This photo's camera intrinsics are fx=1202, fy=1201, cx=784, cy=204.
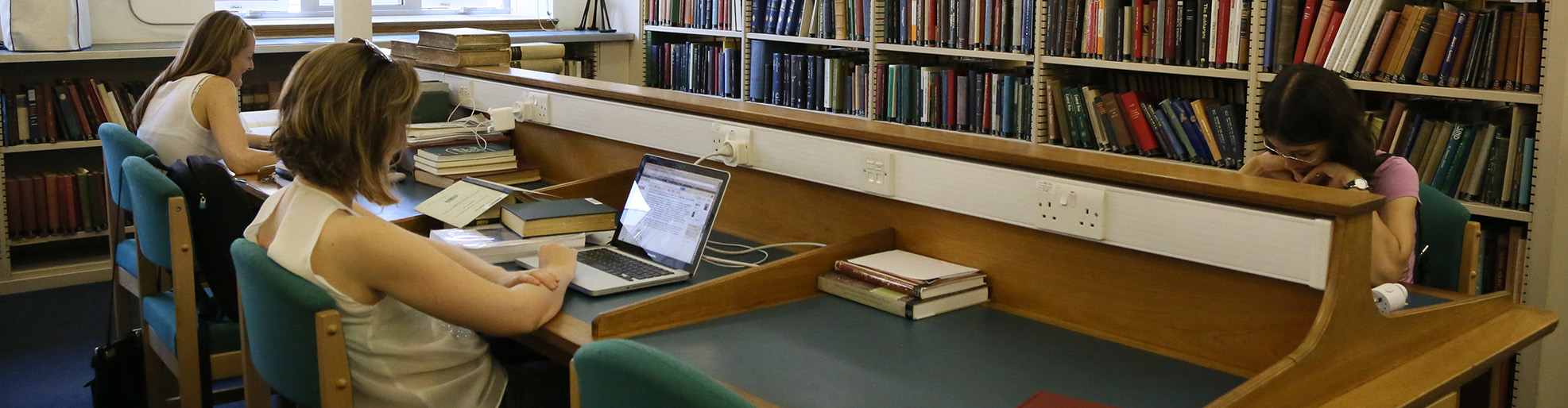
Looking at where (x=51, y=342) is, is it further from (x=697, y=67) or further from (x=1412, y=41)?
(x=1412, y=41)

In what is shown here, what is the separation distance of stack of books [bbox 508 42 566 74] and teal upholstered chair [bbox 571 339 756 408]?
267 cm

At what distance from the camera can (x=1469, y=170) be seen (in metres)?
2.93

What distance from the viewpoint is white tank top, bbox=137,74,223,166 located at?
3.17m

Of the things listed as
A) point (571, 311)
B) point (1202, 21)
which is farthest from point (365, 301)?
point (1202, 21)

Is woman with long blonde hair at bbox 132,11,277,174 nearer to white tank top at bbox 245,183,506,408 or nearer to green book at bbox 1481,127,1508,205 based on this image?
white tank top at bbox 245,183,506,408

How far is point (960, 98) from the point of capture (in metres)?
4.10

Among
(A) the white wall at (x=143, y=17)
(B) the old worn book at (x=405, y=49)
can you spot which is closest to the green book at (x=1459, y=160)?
(B) the old worn book at (x=405, y=49)

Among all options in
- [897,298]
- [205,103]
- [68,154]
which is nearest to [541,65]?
[205,103]

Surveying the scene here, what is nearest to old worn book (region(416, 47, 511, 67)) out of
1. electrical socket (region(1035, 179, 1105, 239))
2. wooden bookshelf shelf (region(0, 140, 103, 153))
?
wooden bookshelf shelf (region(0, 140, 103, 153))

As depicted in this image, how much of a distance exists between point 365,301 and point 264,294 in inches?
5.3

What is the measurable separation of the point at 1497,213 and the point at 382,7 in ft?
14.7

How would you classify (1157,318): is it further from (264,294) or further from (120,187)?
(120,187)

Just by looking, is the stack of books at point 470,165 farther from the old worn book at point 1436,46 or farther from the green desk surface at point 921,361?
the old worn book at point 1436,46

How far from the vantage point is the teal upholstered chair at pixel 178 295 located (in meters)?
2.38
